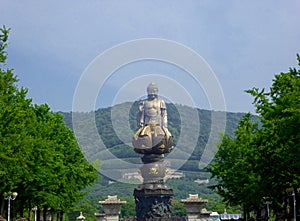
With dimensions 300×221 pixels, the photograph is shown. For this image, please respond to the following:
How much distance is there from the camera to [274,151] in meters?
26.8

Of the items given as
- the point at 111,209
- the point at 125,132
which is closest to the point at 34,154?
the point at 111,209

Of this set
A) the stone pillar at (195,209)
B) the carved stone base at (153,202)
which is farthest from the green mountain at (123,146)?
the stone pillar at (195,209)

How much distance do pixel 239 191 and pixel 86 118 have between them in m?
99.6

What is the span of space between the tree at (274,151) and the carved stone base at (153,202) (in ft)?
56.9

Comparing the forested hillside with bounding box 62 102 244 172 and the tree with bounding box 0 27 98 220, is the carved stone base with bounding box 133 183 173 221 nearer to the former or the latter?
the tree with bounding box 0 27 98 220

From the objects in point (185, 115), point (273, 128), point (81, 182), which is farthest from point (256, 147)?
point (185, 115)

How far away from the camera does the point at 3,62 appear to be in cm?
2800

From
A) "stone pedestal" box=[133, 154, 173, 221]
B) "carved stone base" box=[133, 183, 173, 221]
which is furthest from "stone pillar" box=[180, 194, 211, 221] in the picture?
"carved stone base" box=[133, 183, 173, 221]

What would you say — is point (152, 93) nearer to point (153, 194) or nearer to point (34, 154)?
point (153, 194)

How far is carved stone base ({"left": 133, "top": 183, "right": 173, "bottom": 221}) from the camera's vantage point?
52812 mm

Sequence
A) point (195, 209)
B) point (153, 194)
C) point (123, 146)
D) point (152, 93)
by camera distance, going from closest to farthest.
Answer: point (195, 209) → point (153, 194) → point (152, 93) → point (123, 146)

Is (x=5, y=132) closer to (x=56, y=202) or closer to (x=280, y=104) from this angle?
(x=56, y=202)

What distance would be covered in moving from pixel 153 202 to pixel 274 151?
27.9 metres

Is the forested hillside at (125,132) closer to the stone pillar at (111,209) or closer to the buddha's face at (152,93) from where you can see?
the buddha's face at (152,93)
